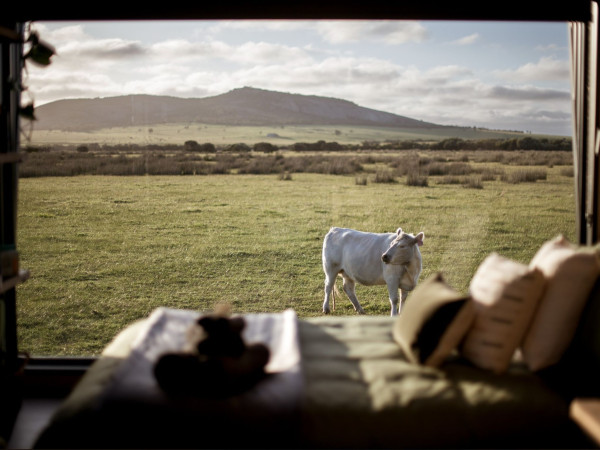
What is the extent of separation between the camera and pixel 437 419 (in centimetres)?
184

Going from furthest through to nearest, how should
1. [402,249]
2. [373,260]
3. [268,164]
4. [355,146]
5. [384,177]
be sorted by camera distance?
1. [384,177]
2. [268,164]
3. [355,146]
4. [373,260]
5. [402,249]

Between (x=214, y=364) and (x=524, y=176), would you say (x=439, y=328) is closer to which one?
(x=214, y=364)

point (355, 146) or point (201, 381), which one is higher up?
point (355, 146)

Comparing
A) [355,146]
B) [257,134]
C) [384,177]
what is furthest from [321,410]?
[384,177]

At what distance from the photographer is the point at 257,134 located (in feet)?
24.2

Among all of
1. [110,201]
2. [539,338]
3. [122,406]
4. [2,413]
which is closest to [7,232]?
[2,413]

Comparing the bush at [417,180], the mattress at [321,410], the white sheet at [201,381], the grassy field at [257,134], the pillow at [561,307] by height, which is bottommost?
the mattress at [321,410]

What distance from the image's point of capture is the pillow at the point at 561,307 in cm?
218

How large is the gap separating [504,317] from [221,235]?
296 inches

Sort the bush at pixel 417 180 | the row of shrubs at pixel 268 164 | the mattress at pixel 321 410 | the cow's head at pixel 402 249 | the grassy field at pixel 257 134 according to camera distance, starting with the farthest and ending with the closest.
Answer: the bush at pixel 417 180 < the row of shrubs at pixel 268 164 < the grassy field at pixel 257 134 < the cow's head at pixel 402 249 < the mattress at pixel 321 410

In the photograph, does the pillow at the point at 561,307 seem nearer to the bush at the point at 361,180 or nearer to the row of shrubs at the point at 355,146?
the row of shrubs at the point at 355,146

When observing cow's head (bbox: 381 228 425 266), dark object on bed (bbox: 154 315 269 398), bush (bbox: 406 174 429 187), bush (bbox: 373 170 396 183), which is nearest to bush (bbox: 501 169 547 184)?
bush (bbox: 406 174 429 187)

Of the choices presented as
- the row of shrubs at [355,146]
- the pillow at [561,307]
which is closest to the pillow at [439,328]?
the pillow at [561,307]

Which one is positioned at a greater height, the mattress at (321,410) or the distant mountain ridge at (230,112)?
the distant mountain ridge at (230,112)
